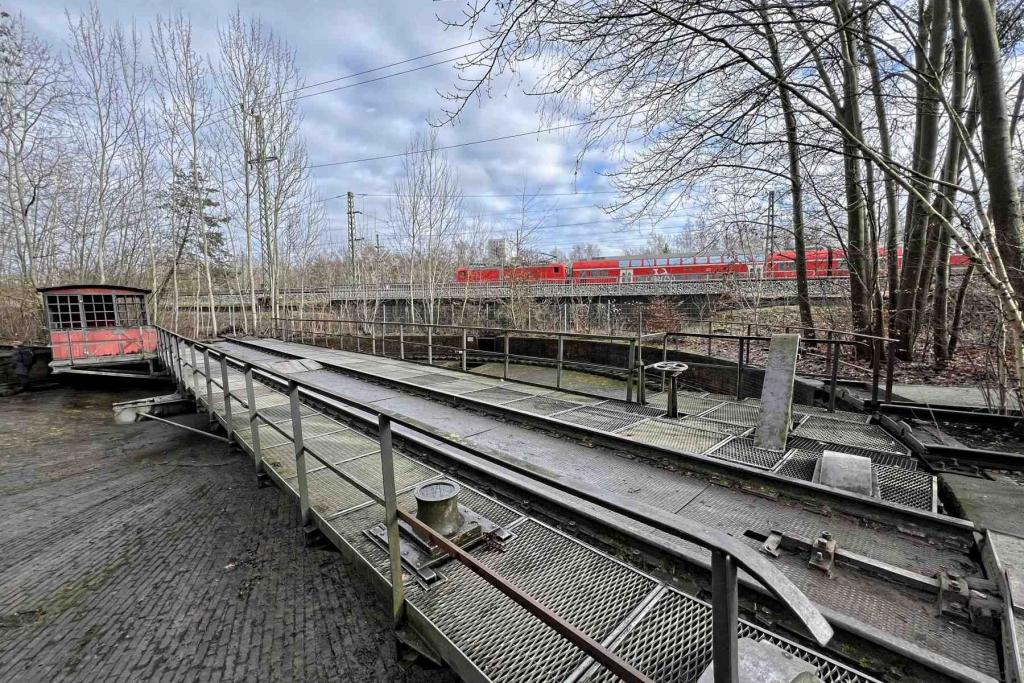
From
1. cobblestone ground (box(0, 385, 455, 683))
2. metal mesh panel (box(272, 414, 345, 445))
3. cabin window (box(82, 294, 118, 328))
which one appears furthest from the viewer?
cabin window (box(82, 294, 118, 328))

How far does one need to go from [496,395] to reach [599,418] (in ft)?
5.88

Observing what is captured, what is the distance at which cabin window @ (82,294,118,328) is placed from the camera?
507 inches

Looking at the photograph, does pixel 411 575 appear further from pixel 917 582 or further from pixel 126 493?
pixel 126 493

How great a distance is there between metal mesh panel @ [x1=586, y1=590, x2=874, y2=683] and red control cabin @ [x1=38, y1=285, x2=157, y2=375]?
581 inches

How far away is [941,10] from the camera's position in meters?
6.97

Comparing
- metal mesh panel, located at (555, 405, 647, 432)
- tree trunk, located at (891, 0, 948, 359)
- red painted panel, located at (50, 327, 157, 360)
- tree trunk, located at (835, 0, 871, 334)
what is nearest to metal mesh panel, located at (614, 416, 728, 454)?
metal mesh panel, located at (555, 405, 647, 432)

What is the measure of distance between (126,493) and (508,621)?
5755 millimetres

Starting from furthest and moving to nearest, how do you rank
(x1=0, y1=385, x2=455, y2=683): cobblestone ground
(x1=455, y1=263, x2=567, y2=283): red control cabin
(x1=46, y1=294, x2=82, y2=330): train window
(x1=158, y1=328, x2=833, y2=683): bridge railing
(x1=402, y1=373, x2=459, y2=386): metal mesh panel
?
(x1=455, y1=263, x2=567, y2=283): red control cabin → (x1=46, y1=294, x2=82, y2=330): train window → (x1=402, y1=373, x2=459, y2=386): metal mesh panel → (x1=0, y1=385, x2=455, y2=683): cobblestone ground → (x1=158, y1=328, x2=833, y2=683): bridge railing

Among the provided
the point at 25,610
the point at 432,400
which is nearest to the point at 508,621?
the point at 25,610

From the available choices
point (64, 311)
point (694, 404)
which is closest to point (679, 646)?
point (694, 404)

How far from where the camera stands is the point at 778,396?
4.19 meters

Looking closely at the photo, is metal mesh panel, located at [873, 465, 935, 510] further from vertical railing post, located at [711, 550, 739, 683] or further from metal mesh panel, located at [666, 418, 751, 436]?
vertical railing post, located at [711, 550, 739, 683]

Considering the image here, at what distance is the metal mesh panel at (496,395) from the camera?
245 inches

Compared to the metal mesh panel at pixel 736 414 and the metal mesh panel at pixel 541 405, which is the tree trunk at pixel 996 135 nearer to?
the metal mesh panel at pixel 736 414
